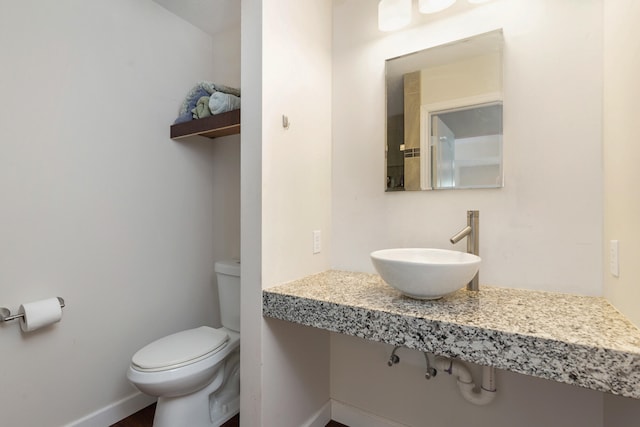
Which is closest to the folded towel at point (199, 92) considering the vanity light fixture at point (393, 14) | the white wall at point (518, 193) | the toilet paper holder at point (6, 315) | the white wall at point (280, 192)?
the white wall at point (280, 192)

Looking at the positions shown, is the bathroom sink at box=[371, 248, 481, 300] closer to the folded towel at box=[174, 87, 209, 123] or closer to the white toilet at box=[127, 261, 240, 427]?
the white toilet at box=[127, 261, 240, 427]

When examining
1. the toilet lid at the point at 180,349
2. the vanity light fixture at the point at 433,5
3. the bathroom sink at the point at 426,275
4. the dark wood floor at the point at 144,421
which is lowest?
the dark wood floor at the point at 144,421

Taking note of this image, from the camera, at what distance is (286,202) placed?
1400 millimetres

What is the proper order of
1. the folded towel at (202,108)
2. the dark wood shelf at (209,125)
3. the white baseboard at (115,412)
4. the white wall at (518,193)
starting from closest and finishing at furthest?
the white wall at (518,193), the white baseboard at (115,412), the dark wood shelf at (209,125), the folded towel at (202,108)

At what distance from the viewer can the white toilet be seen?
1349mm

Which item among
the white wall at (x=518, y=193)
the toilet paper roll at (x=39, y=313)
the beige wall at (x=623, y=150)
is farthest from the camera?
the toilet paper roll at (x=39, y=313)

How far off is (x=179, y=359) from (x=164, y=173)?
3.64 ft

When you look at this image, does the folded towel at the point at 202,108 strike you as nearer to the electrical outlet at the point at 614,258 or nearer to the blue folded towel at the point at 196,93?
the blue folded towel at the point at 196,93

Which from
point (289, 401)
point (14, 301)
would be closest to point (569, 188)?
point (289, 401)

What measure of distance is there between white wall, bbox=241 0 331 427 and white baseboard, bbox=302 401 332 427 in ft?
0.13

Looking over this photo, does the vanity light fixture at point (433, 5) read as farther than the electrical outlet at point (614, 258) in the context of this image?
Yes

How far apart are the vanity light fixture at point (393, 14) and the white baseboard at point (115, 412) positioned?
239 cm

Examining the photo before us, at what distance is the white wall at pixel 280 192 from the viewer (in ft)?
4.19

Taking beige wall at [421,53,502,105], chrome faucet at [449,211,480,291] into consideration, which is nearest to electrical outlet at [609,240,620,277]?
chrome faucet at [449,211,480,291]
